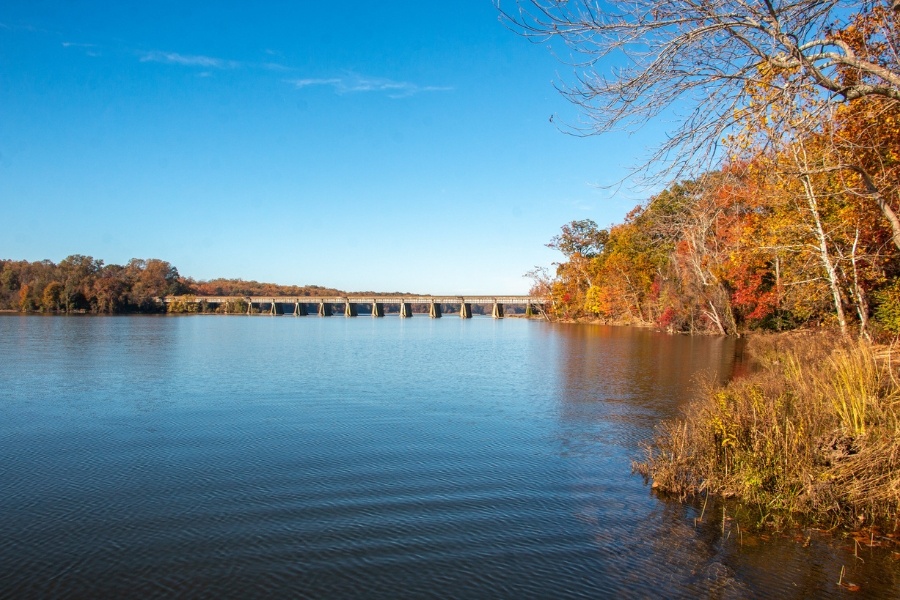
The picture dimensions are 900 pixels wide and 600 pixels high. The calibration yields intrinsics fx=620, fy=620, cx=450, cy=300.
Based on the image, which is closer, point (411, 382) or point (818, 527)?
point (818, 527)

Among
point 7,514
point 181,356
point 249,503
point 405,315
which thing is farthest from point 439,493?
point 405,315

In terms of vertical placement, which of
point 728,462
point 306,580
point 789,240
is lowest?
point 306,580

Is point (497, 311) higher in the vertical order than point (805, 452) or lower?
higher

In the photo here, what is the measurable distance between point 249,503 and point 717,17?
29.3 feet

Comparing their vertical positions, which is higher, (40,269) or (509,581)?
(40,269)

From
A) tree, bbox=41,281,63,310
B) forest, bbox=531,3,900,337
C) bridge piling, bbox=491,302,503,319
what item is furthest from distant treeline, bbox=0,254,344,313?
forest, bbox=531,3,900,337

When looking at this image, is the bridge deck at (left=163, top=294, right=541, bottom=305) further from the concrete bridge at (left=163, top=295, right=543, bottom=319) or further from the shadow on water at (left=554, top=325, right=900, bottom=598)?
the shadow on water at (left=554, top=325, right=900, bottom=598)

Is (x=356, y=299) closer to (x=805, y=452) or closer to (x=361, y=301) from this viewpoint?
(x=361, y=301)

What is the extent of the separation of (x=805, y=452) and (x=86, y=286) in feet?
394

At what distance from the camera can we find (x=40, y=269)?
120938mm

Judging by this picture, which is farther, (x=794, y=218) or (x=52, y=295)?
(x=52, y=295)

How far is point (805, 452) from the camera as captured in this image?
28.0ft

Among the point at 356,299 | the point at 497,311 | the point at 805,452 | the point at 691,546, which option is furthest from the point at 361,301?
the point at 691,546

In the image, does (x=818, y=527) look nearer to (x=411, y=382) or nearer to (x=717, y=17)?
(x=717, y=17)
